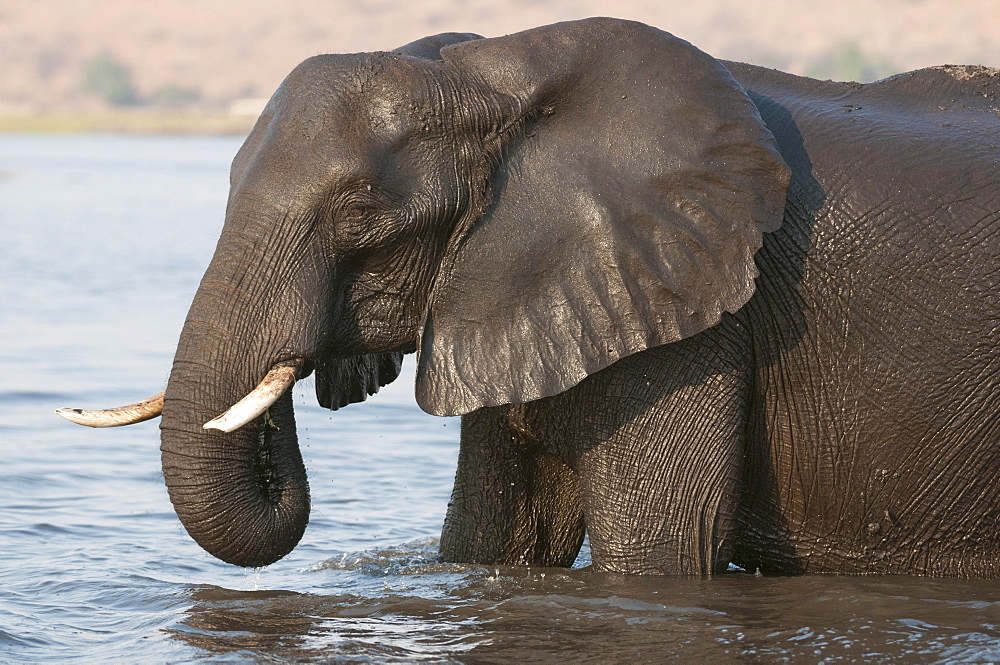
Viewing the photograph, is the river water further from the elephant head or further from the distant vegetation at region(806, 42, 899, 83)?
the distant vegetation at region(806, 42, 899, 83)

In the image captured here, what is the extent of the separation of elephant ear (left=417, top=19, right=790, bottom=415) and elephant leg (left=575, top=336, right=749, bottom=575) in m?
0.21

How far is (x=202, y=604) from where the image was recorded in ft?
19.7

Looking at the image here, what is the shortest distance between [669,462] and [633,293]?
0.62 m

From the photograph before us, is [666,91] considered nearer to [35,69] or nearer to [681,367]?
[681,367]

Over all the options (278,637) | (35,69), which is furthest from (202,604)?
(35,69)

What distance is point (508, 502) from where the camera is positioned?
236 inches

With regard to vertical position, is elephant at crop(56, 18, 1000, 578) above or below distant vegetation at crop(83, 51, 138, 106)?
below

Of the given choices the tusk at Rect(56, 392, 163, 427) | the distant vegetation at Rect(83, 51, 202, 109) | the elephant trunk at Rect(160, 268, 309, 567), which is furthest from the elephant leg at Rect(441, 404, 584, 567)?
the distant vegetation at Rect(83, 51, 202, 109)

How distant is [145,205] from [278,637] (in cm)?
2528

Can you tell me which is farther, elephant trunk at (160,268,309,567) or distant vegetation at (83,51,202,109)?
distant vegetation at (83,51,202,109)

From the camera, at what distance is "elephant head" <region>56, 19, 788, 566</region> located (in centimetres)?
495

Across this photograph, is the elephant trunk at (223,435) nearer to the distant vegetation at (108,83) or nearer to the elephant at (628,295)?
the elephant at (628,295)

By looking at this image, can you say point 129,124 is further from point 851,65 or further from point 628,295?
point 628,295

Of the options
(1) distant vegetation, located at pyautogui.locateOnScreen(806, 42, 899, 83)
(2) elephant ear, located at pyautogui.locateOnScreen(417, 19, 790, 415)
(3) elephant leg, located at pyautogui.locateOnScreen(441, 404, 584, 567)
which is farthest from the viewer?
(1) distant vegetation, located at pyautogui.locateOnScreen(806, 42, 899, 83)
